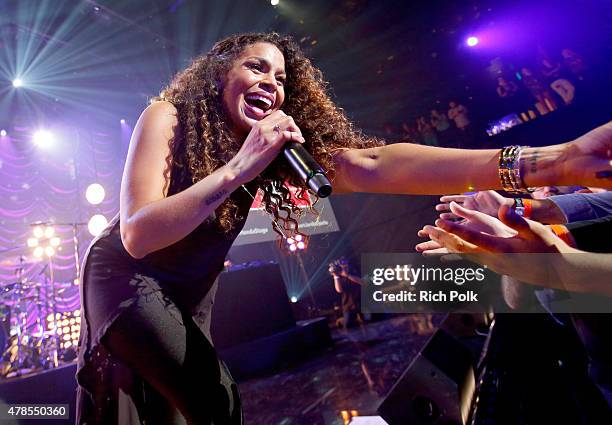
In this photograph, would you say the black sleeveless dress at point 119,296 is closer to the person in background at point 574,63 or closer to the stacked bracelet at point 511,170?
the stacked bracelet at point 511,170

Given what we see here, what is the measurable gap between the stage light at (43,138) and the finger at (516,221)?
11.7 meters

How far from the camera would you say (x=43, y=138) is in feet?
33.3

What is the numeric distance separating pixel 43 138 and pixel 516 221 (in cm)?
1178

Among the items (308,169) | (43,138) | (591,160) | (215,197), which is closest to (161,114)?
(215,197)

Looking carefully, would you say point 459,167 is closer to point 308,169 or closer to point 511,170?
point 511,170

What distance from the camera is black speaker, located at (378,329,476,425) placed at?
1930mm

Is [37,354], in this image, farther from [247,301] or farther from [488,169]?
[488,169]

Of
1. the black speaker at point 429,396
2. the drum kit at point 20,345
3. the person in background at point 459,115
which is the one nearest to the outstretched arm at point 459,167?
the black speaker at point 429,396

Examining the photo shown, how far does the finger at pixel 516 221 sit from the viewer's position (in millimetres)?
943

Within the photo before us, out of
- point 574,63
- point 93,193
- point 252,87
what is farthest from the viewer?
point 93,193

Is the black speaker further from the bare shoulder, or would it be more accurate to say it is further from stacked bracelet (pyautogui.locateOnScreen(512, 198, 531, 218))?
the bare shoulder

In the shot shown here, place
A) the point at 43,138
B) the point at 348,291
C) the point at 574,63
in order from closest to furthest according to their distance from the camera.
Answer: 1. the point at 574,63
2. the point at 348,291
3. the point at 43,138

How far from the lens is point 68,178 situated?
424 inches

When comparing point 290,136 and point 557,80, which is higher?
point 557,80
